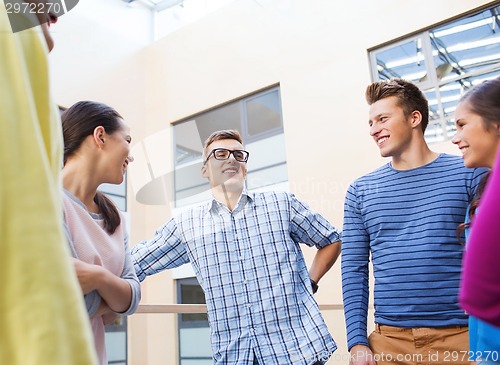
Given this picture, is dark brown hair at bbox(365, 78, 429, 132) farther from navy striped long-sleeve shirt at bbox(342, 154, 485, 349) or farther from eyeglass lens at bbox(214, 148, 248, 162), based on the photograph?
eyeglass lens at bbox(214, 148, 248, 162)

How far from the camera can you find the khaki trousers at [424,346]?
1347 millimetres

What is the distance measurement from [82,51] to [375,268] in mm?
6376

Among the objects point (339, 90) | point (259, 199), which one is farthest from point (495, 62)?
point (259, 199)

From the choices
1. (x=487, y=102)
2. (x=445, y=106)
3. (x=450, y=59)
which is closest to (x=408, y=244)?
(x=487, y=102)

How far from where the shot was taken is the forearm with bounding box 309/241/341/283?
1.86m

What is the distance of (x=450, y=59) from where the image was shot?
5.29 meters

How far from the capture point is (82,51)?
6914 mm

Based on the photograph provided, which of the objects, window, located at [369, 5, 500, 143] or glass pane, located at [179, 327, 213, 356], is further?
glass pane, located at [179, 327, 213, 356]

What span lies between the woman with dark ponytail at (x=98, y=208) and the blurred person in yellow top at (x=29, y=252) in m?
0.56

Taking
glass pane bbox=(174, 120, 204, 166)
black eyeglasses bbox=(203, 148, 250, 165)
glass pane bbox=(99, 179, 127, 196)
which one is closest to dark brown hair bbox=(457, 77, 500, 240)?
black eyeglasses bbox=(203, 148, 250, 165)

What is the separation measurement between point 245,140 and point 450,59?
2.80 meters

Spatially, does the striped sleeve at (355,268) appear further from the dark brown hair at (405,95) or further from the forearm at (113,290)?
the forearm at (113,290)

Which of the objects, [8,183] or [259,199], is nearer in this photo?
[8,183]

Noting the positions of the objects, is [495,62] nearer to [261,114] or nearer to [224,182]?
[261,114]
